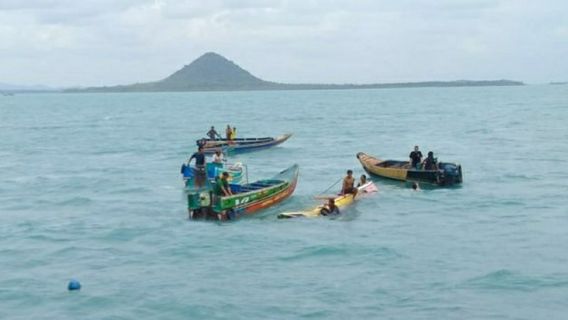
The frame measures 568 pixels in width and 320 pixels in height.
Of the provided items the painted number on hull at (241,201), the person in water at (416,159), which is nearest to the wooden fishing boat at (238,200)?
the painted number on hull at (241,201)

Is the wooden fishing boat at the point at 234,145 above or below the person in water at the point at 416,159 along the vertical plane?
below

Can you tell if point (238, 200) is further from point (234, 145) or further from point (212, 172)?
point (234, 145)

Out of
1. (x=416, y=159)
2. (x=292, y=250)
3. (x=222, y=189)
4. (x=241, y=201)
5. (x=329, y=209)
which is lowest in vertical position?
(x=292, y=250)

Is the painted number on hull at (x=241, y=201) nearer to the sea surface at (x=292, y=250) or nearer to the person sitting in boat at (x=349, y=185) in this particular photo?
the sea surface at (x=292, y=250)

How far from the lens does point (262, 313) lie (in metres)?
20.0

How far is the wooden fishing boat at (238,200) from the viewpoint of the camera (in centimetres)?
3005

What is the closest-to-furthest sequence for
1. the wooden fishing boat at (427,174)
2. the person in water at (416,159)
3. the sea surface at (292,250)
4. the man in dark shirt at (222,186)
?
the sea surface at (292,250) < the man in dark shirt at (222,186) < the wooden fishing boat at (427,174) < the person in water at (416,159)

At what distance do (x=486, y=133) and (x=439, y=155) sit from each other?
21.2m

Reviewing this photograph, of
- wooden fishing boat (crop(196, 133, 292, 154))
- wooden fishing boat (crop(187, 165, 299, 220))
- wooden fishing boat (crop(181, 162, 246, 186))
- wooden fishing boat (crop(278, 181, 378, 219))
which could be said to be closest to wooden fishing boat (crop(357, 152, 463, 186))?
wooden fishing boat (crop(278, 181, 378, 219))

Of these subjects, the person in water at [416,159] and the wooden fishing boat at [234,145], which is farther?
the wooden fishing boat at [234,145]

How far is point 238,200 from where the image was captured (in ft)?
99.8

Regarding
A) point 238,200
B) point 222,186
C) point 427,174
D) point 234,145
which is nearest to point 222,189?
point 222,186

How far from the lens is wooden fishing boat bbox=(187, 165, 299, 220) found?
30.0 metres

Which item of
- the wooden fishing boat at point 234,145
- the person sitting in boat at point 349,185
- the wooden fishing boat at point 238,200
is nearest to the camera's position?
the wooden fishing boat at point 238,200
